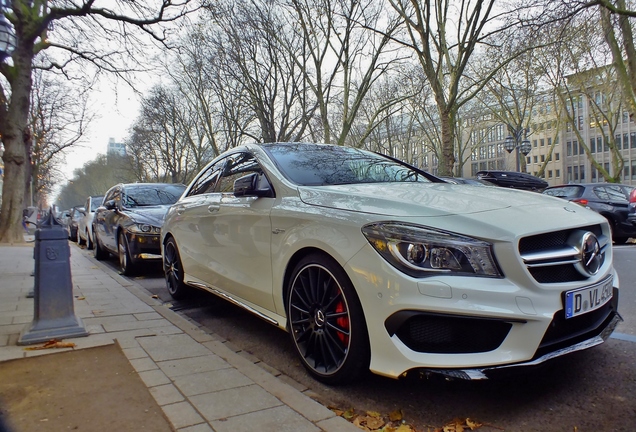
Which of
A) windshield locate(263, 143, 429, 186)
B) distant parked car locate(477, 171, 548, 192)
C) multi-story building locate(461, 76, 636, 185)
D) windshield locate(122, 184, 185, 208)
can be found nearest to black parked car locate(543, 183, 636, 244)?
distant parked car locate(477, 171, 548, 192)

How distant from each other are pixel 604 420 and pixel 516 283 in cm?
84

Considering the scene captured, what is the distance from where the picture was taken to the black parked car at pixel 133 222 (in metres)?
7.22

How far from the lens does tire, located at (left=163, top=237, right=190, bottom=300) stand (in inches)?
207

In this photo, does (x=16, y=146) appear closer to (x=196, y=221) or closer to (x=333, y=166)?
(x=196, y=221)

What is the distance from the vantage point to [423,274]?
2258 mm

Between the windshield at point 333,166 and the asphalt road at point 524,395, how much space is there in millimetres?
1403

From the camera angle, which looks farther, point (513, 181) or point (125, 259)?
point (513, 181)

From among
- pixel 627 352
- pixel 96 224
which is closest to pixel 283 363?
pixel 627 352

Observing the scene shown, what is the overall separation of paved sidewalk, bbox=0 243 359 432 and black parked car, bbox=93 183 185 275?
1781 millimetres

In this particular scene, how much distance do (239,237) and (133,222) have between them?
13.9 ft

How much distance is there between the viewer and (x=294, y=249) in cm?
298

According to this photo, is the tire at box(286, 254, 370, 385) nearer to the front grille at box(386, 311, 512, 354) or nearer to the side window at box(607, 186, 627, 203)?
the front grille at box(386, 311, 512, 354)

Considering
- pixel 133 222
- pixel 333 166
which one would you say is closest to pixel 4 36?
pixel 133 222

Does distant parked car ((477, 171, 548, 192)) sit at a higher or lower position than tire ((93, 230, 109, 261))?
higher
